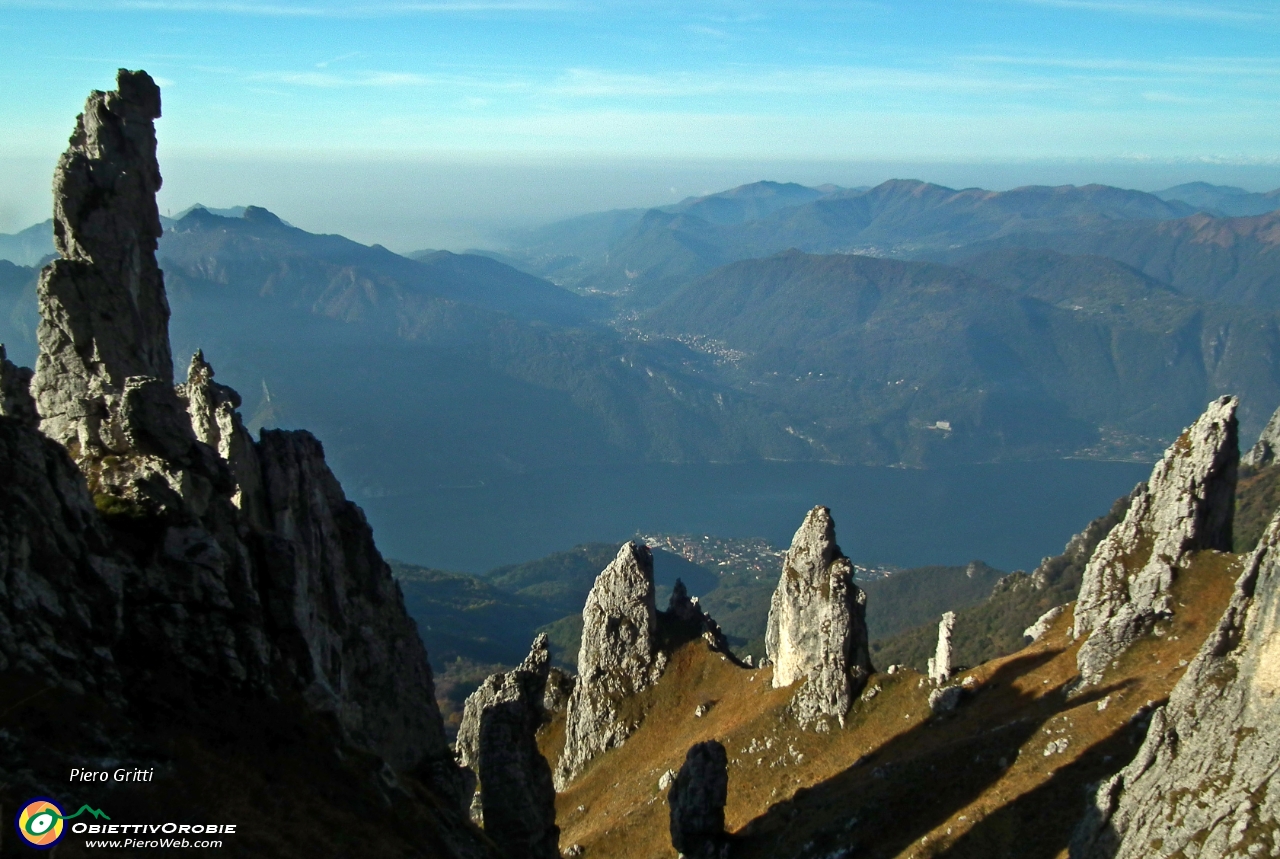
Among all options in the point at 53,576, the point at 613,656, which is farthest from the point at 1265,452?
the point at 53,576

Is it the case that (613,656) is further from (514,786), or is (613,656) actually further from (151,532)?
(151,532)

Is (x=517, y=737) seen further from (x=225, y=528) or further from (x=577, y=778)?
(x=577, y=778)

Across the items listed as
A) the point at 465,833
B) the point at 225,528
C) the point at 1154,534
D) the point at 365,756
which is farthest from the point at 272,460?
the point at 1154,534

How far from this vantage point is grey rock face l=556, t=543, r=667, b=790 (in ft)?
216

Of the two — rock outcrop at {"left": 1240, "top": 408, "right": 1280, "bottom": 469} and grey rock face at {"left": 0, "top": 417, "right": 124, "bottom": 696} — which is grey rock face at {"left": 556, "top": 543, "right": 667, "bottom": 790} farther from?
rock outcrop at {"left": 1240, "top": 408, "right": 1280, "bottom": 469}

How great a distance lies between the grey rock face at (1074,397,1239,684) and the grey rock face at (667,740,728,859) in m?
20.9

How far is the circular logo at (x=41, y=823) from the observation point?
50.5ft

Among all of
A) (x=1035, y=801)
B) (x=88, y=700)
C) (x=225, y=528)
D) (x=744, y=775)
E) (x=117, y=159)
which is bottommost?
(x=744, y=775)

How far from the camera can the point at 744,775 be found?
52.4m

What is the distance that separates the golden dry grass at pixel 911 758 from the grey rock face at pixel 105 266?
115 ft

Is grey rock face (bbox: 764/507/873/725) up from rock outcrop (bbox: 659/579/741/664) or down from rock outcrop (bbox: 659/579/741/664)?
up

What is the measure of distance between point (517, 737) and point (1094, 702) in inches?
1059

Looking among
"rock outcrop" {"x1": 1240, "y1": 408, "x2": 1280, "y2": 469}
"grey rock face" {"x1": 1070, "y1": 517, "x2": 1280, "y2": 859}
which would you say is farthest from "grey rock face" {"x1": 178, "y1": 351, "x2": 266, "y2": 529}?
"rock outcrop" {"x1": 1240, "y1": 408, "x2": 1280, "y2": 469}

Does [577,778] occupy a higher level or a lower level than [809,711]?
lower
